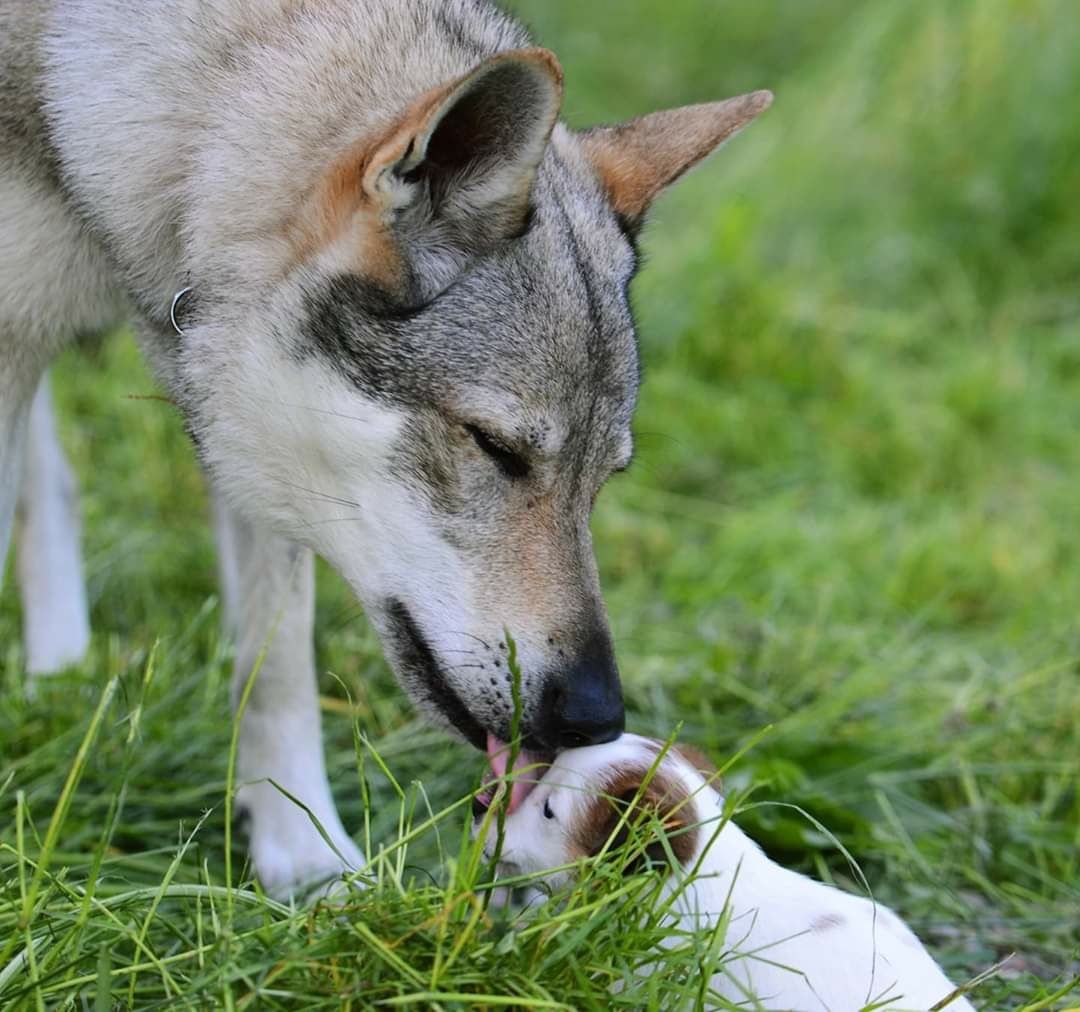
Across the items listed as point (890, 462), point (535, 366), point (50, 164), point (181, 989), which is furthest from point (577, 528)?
point (890, 462)

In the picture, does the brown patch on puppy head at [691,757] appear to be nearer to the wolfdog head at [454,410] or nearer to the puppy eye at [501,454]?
the wolfdog head at [454,410]

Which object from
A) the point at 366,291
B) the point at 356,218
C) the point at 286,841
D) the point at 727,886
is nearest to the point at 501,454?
the point at 366,291

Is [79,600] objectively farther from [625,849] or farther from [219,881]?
[625,849]

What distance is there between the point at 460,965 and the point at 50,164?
163cm

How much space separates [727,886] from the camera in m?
2.46

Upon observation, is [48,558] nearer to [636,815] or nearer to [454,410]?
[454,410]

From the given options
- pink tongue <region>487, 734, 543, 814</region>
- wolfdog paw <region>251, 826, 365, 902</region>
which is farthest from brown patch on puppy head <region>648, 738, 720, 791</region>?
wolfdog paw <region>251, 826, 365, 902</region>

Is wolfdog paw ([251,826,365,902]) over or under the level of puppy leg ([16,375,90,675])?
under

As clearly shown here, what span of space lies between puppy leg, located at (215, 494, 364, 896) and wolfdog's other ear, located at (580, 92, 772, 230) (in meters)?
1.06

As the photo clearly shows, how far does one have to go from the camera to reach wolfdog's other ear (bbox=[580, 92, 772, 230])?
284 centimetres

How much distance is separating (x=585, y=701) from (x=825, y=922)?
53cm

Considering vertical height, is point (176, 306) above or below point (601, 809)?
above

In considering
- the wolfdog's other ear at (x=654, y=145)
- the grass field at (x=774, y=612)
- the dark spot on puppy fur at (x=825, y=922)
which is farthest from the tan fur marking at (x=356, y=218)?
the dark spot on puppy fur at (x=825, y=922)

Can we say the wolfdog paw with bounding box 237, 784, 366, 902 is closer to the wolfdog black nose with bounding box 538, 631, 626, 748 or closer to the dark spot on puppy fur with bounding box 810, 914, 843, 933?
the wolfdog black nose with bounding box 538, 631, 626, 748
